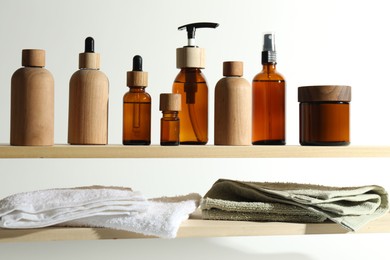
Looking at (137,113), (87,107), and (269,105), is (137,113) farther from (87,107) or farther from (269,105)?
(269,105)

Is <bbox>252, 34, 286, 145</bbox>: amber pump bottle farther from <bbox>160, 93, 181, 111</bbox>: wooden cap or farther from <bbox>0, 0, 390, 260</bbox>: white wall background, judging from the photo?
<bbox>0, 0, 390, 260</bbox>: white wall background

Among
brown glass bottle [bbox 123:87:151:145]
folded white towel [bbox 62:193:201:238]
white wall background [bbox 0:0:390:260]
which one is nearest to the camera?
folded white towel [bbox 62:193:201:238]

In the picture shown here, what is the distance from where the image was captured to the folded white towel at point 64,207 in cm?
119

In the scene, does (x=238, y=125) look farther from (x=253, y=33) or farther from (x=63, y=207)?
(x=253, y=33)

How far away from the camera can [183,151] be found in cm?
122

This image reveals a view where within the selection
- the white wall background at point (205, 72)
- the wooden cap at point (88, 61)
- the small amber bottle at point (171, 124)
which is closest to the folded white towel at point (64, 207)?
the small amber bottle at point (171, 124)

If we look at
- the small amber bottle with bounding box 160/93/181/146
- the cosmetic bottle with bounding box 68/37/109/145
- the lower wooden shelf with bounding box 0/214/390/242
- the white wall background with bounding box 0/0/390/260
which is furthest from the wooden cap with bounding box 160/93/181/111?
the white wall background with bounding box 0/0/390/260

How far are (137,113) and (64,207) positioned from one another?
0.22 m

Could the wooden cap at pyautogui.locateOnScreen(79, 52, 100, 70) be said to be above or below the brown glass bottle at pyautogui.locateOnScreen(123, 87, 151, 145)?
above

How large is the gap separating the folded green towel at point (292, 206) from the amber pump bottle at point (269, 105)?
10cm

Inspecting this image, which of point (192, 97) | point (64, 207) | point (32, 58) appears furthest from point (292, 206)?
point (32, 58)

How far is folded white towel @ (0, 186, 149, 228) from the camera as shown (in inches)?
46.7

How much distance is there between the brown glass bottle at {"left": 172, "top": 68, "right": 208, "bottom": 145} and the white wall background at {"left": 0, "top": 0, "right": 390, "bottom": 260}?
382mm
